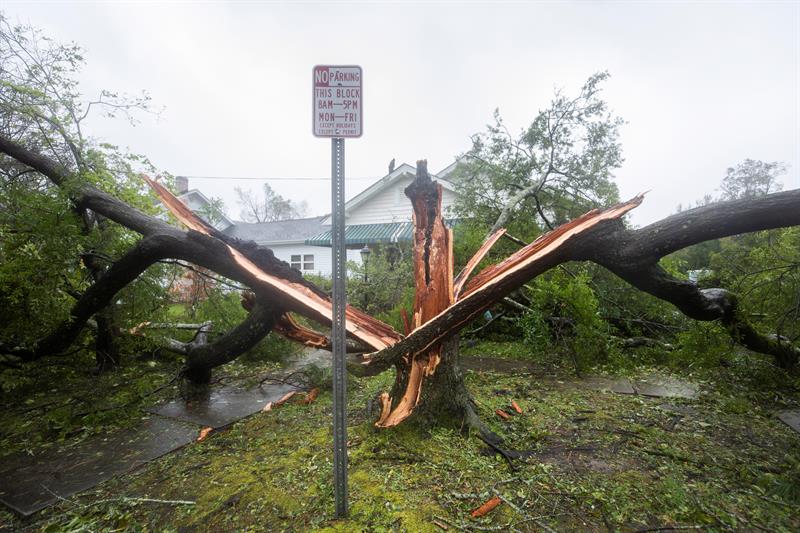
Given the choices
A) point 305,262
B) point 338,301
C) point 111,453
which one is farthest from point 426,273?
point 305,262

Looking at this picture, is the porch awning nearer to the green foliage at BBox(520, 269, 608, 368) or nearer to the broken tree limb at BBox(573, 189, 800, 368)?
the green foliage at BBox(520, 269, 608, 368)

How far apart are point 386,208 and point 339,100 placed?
13.1 metres

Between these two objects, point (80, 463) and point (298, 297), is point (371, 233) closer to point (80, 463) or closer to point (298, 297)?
point (298, 297)

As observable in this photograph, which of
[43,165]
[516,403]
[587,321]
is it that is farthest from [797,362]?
[43,165]

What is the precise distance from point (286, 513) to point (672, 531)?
1.99 m

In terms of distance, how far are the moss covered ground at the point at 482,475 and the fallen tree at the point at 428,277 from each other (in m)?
0.47

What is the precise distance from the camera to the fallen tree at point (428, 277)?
2898 millimetres

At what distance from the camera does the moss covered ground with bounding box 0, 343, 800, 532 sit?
205 cm

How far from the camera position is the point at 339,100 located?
6.22 feet

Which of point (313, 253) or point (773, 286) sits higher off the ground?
point (313, 253)

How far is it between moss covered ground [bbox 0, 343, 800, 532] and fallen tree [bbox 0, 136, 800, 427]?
1.54 feet

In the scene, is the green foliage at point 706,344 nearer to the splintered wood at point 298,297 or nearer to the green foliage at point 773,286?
the green foliage at point 773,286

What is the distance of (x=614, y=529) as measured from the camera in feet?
6.35

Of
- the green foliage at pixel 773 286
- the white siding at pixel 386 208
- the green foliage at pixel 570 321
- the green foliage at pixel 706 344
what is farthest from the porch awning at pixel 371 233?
the green foliage at pixel 773 286
